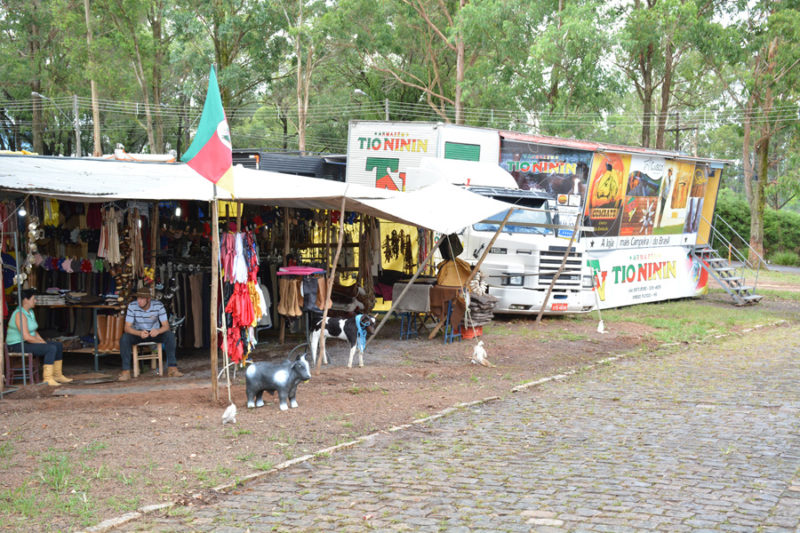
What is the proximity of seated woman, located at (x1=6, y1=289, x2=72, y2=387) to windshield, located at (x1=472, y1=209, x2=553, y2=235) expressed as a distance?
900 centimetres

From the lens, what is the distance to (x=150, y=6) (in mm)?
32625

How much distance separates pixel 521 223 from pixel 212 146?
9016 millimetres

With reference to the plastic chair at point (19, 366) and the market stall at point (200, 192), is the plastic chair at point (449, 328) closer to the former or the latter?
the market stall at point (200, 192)

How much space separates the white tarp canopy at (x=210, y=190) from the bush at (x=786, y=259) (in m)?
34.6

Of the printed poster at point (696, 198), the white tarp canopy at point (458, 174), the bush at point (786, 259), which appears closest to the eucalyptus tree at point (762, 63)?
the bush at point (786, 259)

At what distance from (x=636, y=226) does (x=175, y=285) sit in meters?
12.8

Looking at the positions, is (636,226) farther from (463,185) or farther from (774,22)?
→ (774,22)

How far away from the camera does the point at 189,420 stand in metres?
7.99

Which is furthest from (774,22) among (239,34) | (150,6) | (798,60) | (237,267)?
(237,267)

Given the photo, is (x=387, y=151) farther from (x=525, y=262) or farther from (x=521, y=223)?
(x=525, y=262)

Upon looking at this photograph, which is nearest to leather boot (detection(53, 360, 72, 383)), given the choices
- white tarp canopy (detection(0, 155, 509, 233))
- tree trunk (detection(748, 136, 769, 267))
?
white tarp canopy (detection(0, 155, 509, 233))

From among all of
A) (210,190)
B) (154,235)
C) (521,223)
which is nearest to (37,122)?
(521,223)

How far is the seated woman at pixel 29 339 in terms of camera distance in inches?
382

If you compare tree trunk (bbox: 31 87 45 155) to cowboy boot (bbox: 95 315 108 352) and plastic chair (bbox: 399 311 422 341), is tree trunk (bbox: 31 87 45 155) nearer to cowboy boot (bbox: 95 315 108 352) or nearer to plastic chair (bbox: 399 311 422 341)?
plastic chair (bbox: 399 311 422 341)
